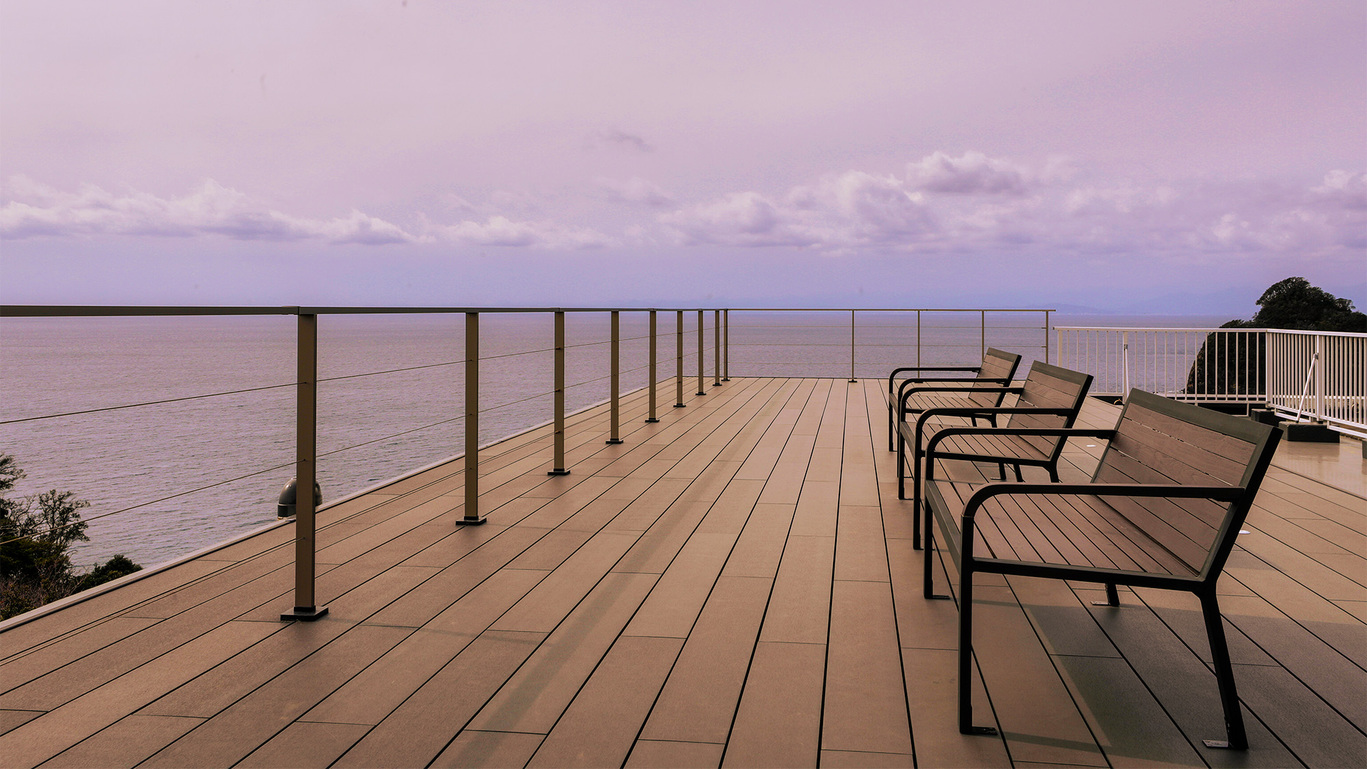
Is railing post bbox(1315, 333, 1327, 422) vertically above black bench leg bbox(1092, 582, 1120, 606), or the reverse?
railing post bbox(1315, 333, 1327, 422)

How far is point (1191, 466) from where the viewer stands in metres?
1.63

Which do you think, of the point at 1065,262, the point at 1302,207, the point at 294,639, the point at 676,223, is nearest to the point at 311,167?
the point at 676,223

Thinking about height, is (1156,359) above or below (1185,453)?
above

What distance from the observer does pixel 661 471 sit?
407 centimetres

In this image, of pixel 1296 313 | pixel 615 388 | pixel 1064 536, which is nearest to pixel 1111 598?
pixel 1064 536

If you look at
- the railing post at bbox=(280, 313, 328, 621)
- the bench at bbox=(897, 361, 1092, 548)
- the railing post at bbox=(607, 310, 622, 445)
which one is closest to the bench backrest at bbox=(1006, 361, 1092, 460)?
the bench at bbox=(897, 361, 1092, 548)

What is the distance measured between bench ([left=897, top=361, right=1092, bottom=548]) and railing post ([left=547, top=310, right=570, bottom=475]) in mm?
1516

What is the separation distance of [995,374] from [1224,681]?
272 centimetres

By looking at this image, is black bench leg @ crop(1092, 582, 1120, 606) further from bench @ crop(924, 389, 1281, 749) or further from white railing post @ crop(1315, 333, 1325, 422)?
white railing post @ crop(1315, 333, 1325, 422)

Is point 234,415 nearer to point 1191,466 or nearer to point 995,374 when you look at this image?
point 995,374

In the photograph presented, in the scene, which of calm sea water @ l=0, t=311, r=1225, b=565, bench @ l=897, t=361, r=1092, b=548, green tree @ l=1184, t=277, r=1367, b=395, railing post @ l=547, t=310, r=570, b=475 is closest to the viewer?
bench @ l=897, t=361, r=1092, b=548

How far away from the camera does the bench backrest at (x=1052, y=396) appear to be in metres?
2.65

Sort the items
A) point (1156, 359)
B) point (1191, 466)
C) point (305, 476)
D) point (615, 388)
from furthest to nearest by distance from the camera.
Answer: point (1156, 359), point (615, 388), point (305, 476), point (1191, 466)

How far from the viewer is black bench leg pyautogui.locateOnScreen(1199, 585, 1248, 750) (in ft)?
4.64
